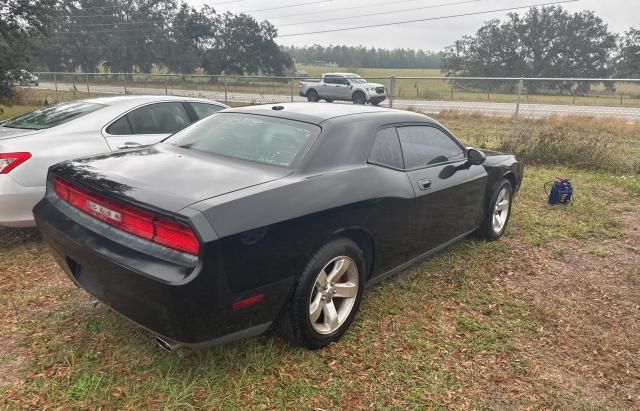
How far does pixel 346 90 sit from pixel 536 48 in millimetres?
35623

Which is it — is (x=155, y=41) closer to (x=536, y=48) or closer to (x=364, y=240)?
(x=536, y=48)

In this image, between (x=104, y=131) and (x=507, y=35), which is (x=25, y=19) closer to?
(x=104, y=131)

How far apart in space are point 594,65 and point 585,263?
49.5m

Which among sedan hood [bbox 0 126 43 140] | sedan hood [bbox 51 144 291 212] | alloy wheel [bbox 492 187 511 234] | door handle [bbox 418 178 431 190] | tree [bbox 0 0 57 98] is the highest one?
tree [bbox 0 0 57 98]

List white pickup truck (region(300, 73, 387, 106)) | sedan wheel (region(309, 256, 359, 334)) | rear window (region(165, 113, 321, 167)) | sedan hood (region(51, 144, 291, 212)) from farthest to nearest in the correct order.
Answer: white pickup truck (region(300, 73, 387, 106)) < rear window (region(165, 113, 321, 167)) < sedan wheel (region(309, 256, 359, 334)) < sedan hood (region(51, 144, 291, 212))

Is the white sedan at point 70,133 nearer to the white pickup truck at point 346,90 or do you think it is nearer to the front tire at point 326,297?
the front tire at point 326,297

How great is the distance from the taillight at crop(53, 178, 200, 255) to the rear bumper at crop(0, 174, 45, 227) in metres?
1.54

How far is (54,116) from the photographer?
4754 mm

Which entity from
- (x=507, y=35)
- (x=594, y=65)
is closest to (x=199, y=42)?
(x=507, y=35)

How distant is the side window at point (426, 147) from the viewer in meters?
3.64

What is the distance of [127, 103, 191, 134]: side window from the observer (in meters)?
4.98

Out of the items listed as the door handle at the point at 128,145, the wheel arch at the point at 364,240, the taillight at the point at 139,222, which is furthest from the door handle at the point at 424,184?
the door handle at the point at 128,145

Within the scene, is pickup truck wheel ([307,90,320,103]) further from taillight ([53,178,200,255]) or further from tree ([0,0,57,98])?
taillight ([53,178,200,255])

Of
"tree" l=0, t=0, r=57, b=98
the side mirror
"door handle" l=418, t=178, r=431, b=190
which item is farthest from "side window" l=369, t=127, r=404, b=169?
"tree" l=0, t=0, r=57, b=98
